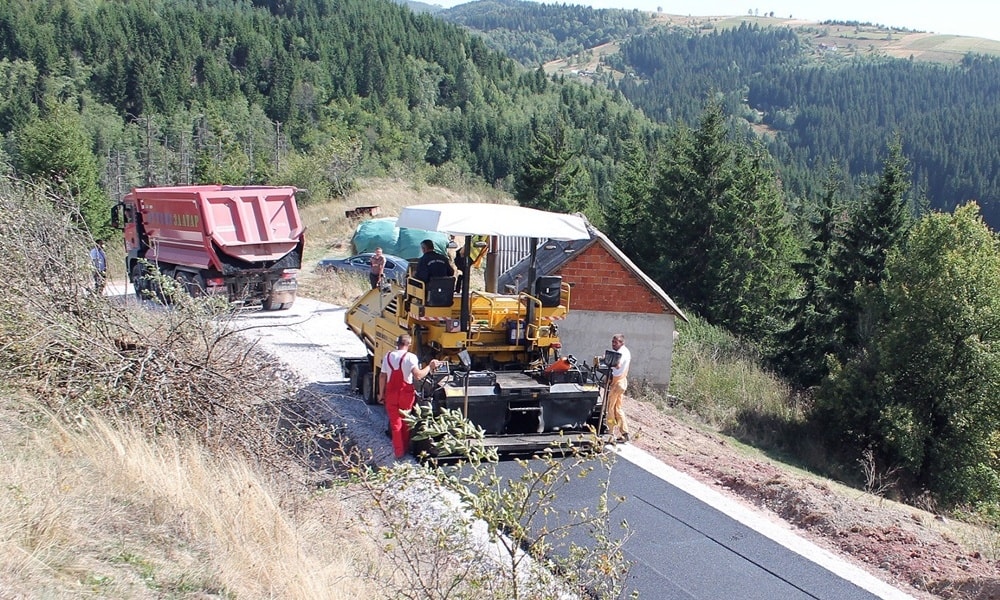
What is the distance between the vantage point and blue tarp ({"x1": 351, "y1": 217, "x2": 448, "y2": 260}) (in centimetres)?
2953

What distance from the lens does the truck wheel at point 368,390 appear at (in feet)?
39.3

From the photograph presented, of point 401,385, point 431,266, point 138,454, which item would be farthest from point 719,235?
point 138,454

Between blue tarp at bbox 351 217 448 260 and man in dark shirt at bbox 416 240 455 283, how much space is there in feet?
61.0

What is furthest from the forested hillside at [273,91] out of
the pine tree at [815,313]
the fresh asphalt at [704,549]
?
the fresh asphalt at [704,549]

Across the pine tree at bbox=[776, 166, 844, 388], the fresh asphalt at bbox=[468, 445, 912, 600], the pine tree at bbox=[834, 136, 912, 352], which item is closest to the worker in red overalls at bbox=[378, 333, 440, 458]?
the fresh asphalt at bbox=[468, 445, 912, 600]

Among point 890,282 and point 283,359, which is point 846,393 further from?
point 283,359

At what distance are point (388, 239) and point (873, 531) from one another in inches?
924

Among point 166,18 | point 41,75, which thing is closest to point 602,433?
point 41,75

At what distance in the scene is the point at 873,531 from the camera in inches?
325

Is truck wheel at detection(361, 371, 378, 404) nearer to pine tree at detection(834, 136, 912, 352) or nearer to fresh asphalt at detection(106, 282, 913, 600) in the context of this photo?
fresh asphalt at detection(106, 282, 913, 600)

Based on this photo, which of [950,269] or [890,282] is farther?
[890,282]

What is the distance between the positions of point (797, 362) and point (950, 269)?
326 inches

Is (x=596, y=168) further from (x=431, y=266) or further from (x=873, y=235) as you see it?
(x=431, y=266)

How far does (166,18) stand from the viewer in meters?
110
